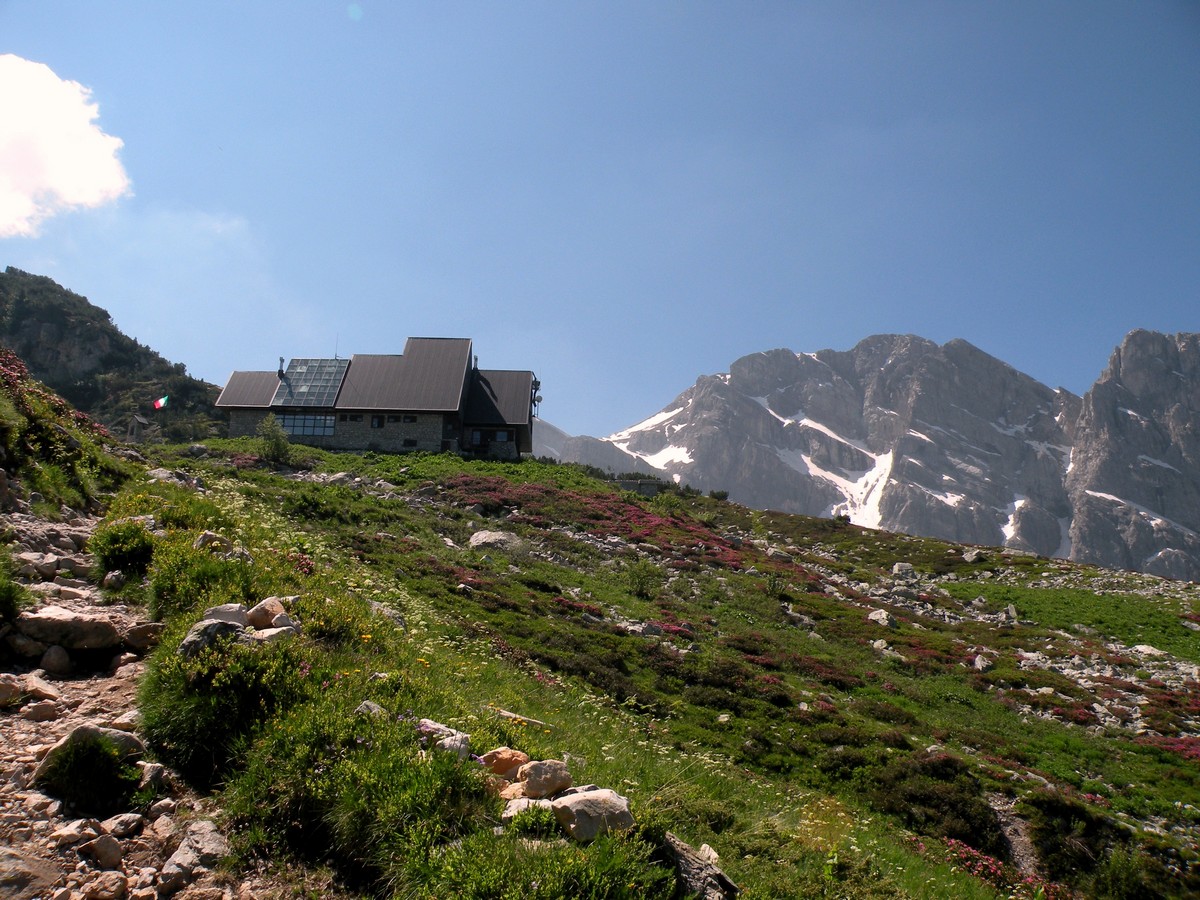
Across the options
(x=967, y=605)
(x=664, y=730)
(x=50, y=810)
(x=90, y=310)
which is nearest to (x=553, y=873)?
(x=50, y=810)

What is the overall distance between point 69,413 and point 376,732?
1329 centimetres

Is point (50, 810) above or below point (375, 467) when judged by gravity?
below

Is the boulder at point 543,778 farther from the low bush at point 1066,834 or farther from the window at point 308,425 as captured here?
the window at point 308,425

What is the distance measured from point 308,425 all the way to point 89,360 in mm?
42776

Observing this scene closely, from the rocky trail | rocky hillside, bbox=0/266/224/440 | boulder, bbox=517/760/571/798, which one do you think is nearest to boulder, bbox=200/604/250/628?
the rocky trail

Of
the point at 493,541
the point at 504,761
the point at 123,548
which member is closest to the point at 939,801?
the point at 504,761

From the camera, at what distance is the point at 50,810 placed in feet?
14.0

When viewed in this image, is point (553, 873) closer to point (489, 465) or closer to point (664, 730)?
point (664, 730)

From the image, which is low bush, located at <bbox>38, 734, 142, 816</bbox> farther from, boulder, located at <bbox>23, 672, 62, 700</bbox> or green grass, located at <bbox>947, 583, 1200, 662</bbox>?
green grass, located at <bbox>947, 583, 1200, 662</bbox>

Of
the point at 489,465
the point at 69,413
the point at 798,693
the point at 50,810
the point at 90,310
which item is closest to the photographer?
the point at 50,810

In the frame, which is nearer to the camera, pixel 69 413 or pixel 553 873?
pixel 553 873

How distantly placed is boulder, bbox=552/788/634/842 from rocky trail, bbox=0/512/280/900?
6.36 feet

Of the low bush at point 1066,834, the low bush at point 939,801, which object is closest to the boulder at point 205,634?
the low bush at point 939,801

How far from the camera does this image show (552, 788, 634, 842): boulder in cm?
451
